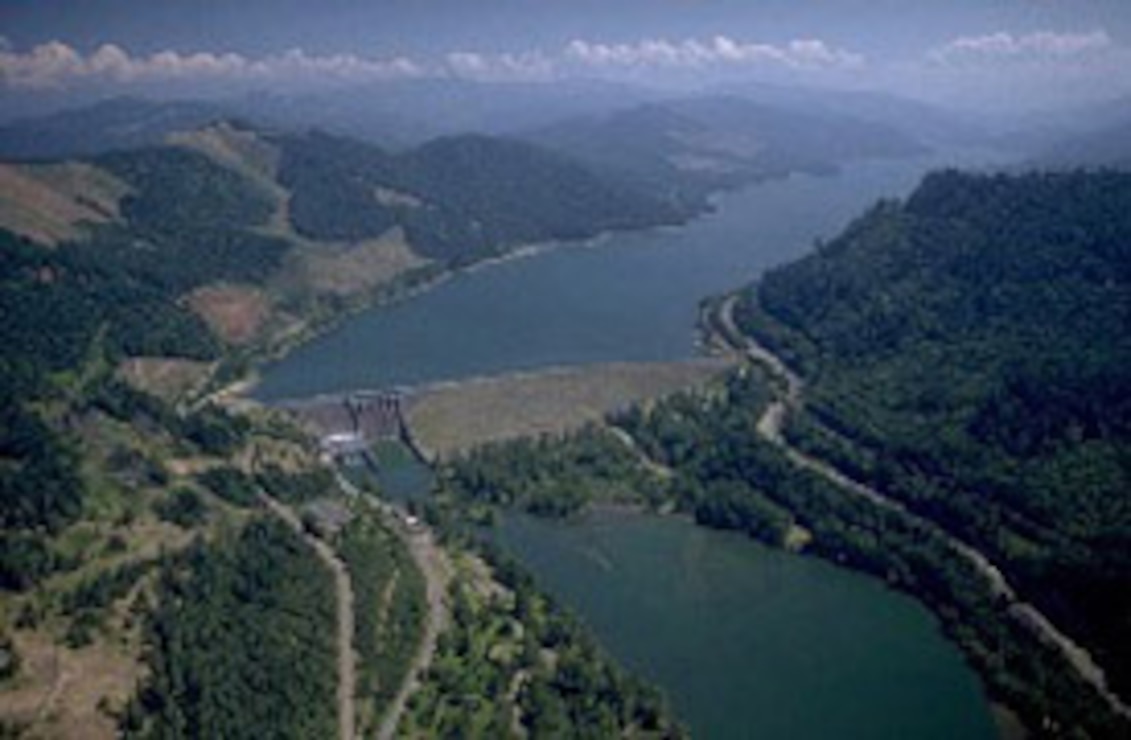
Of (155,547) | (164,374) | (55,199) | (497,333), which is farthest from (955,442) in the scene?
(55,199)

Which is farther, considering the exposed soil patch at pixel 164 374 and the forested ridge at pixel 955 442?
the exposed soil patch at pixel 164 374

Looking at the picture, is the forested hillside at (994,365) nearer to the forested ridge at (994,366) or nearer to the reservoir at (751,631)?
the forested ridge at (994,366)

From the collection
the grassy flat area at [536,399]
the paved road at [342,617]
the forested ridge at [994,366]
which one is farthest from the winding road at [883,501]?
the paved road at [342,617]

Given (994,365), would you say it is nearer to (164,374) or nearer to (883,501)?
(883,501)

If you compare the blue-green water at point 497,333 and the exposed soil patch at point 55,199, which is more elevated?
the exposed soil patch at point 55,199

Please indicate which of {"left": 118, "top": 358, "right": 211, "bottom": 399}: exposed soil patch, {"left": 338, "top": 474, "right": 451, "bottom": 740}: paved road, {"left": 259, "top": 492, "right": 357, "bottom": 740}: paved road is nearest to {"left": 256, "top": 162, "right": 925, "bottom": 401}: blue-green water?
{"left": 118, "top": 358, "right": 211, "bottom": 399}: exposed soil patch

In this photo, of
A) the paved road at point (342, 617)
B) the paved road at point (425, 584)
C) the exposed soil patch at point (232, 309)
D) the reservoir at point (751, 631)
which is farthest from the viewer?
the exposed soil patch at point (232, 309)

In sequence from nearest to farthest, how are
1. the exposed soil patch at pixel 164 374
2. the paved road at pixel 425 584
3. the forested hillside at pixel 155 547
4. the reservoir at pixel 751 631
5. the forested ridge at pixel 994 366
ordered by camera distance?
the forested hillside at pixel 155 547 < the paved road at pixel 425 584 < the reservoir at pixel 751 631 < the forested ridge at pixel 994 366 < the exposed soil patch at pixel 164 374
